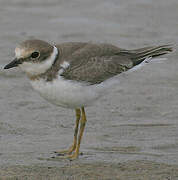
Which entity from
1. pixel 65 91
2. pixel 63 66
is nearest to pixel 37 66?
pixel 63 66

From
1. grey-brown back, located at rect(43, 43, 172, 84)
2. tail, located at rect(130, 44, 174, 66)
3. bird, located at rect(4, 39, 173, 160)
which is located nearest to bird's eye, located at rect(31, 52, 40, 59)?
bird, located at rect(4, 39, 173, 160)

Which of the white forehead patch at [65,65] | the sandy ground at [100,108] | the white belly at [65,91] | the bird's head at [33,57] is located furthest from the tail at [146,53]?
the bird's head at [33,57]

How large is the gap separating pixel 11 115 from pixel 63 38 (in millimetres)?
4085

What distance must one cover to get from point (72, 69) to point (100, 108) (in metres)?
2.30

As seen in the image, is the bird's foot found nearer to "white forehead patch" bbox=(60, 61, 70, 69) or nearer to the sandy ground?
the sandy ground

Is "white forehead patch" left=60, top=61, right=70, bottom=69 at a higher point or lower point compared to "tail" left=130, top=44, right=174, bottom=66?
higher

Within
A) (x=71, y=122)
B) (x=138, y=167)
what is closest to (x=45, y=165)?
(x=138, y=167)

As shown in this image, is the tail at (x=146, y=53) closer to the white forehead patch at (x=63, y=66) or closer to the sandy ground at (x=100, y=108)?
the sandy ground at (x=100, y=108)

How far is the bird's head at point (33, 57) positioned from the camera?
23.8 ft

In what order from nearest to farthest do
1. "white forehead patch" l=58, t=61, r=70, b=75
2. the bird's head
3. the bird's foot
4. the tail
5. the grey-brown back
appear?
the bird's head < "white forehead patch" l=58, t=61, r=70, b=75 < the grey-brown back < the bird's foot < the tail

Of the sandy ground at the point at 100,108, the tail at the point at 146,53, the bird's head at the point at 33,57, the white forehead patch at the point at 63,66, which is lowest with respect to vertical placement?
the sandy ground at the point at 100,108

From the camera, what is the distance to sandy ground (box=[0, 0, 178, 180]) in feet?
24.0

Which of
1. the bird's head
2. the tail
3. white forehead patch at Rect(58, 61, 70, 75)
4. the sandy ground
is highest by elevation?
the bird's head

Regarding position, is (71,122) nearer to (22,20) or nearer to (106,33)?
(106,33)
